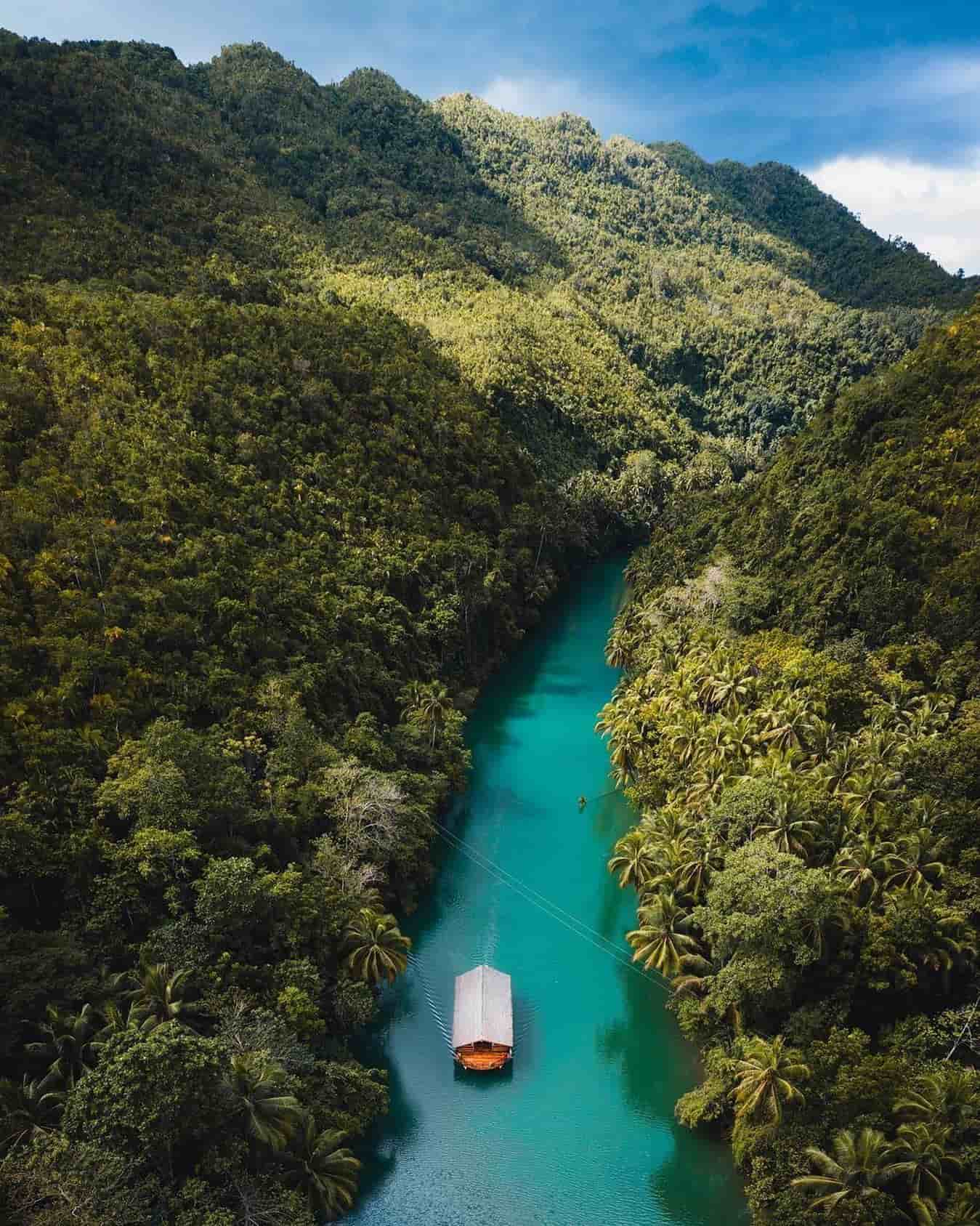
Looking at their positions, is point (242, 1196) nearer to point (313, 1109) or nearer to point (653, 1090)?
point (313, 1109)

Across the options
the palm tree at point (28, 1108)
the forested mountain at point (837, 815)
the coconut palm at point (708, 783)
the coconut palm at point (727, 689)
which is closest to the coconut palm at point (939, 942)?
the forested mountain at point (837, 815)

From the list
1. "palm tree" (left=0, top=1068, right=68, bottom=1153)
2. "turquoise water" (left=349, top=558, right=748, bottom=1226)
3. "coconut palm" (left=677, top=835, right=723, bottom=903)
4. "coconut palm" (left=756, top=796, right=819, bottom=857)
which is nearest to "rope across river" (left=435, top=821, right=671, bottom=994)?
"turquoise water" (left=349, top=558, right=748, bottom=1226)

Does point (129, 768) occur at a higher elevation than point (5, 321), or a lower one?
lower

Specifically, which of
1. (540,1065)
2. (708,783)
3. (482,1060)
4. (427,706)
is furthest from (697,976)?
(427,706)

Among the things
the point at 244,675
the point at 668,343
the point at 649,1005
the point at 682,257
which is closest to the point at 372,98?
the point at 682,257

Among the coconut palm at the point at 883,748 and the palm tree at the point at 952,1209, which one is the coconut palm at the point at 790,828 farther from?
the palm tree at the point at 952,1209

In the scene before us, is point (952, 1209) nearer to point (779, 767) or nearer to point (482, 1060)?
point (482, 1060)

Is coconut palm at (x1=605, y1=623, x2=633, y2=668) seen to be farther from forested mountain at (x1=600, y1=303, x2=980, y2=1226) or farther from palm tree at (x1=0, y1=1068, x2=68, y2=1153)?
palm tree at (x1=0, y1=1068, x2=68, y2=1153)
